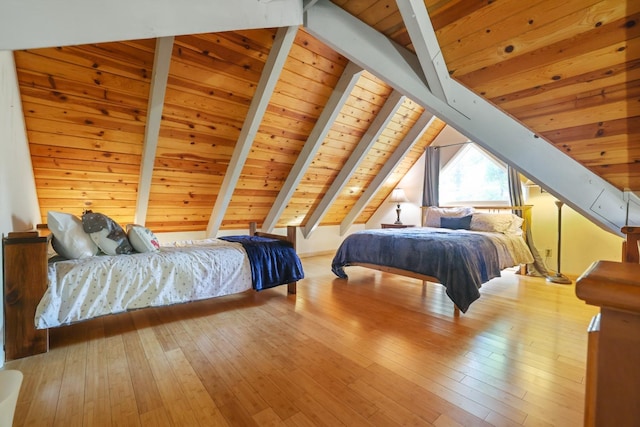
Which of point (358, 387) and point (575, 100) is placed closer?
point (358, 387)

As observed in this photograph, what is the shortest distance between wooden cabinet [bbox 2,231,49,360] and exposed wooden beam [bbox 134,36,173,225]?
3.94ft

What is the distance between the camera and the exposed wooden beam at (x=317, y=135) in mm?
3070

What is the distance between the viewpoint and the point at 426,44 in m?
1.80

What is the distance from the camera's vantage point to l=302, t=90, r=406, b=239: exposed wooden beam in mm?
3723

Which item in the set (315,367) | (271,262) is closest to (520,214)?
(271,262)

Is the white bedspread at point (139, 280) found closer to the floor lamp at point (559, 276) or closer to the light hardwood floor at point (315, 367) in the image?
the light hardwood floor at point (315, 367)

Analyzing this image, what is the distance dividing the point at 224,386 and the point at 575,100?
2.52 m

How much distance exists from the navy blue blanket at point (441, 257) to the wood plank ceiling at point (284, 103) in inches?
44.6

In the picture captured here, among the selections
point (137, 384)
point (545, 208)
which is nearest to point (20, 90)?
point (137, 384)

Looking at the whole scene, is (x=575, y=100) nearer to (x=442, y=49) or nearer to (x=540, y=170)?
(x=540, y=170)

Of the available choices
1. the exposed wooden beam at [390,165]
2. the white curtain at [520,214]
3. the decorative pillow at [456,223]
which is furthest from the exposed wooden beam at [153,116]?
the white curtain at [520,214]

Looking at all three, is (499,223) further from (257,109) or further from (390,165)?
(257,109)

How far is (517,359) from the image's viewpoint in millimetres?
1809

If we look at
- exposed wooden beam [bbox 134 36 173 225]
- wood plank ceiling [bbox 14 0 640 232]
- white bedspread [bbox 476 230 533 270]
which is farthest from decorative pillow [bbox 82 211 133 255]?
white bedspread [bbox 476 230 533 270]
